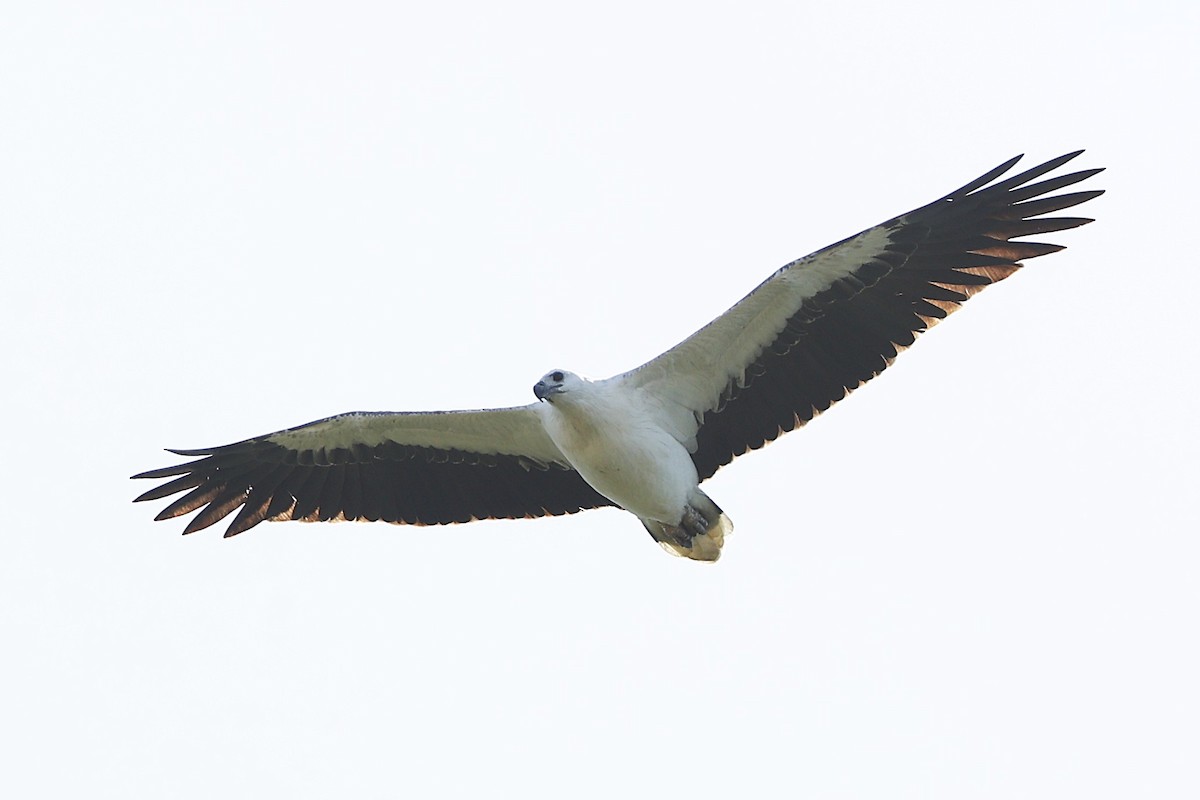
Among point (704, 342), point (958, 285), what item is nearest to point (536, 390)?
point (704, 342)

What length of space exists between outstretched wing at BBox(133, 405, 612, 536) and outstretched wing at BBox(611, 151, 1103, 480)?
1309 mm

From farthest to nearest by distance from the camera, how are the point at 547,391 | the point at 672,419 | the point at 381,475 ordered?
1. the point at 381,475
2. the point at 672,419
3. the point at 547,391

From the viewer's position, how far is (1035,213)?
14.1 metres

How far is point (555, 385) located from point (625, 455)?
0.76 metres

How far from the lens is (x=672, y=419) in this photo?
49.4ft

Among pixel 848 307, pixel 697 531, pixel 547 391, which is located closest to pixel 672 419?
pixel 697 531

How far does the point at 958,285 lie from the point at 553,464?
141 inches

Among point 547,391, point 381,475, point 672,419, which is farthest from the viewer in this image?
point 381,475

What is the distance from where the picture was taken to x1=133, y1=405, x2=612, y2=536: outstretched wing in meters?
15.6

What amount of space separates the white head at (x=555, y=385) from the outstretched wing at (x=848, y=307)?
2.00 feet

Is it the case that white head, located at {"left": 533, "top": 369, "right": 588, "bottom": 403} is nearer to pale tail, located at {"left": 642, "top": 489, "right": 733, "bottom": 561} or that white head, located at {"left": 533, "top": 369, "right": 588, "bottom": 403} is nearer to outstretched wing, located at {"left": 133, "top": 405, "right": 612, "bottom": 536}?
outstretched wing, located at {"left": 133, "top": 405, "right": 612, "bottom": 536}

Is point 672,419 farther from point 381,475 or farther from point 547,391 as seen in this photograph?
point 381,475

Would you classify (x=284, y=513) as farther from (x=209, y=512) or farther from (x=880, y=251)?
(x=880, y=251)

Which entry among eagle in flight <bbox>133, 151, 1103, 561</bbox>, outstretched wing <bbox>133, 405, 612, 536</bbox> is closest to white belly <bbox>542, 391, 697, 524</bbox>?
eagle in flight <bbox>133, 151, 1103, 561</bbox>
